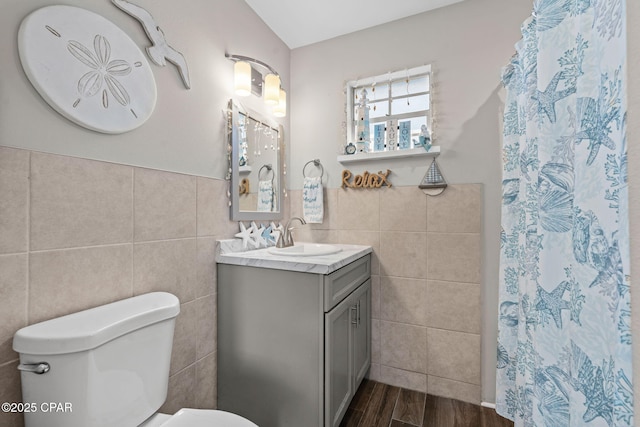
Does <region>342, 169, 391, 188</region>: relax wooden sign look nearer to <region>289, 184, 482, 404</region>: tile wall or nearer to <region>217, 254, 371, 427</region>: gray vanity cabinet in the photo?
<region>289, 184, 482, 404</region>: tile wall

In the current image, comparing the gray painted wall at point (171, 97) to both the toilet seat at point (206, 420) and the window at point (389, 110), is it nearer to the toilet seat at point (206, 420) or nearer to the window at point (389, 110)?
the window at point (389, 110)

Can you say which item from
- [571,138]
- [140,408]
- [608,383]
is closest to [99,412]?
[140,408]

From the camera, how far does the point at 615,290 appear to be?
50cm

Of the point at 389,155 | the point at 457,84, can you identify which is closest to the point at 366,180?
the point at 389,155

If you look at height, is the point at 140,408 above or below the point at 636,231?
below

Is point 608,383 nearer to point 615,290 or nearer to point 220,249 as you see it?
point 615,290

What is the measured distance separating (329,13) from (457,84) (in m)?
0.96

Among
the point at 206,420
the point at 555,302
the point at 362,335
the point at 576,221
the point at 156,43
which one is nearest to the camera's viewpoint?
the point at 576,221

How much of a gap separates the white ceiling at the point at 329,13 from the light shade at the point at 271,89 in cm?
44

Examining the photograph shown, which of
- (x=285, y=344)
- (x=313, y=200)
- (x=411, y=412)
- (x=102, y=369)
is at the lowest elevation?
(x=411, y=412)

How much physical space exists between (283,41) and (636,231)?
230 cm

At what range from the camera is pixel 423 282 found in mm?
1784

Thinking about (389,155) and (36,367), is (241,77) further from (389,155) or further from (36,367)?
(36,367)

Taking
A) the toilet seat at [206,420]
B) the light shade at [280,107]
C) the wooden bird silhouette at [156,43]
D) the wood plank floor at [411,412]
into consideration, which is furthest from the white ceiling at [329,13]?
the wood plank floor at [411,412]
